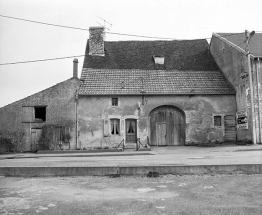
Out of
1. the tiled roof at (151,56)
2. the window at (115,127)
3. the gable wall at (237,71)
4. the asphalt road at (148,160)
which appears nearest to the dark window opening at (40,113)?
the tiled roof at (151,56)

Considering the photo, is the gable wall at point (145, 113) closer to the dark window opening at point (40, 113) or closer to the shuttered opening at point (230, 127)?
the shuttered opening at point (230, 127)

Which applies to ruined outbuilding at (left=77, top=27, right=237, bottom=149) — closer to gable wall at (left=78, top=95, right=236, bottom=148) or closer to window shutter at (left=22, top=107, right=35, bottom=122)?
gable wall at (left=78, top=95, right=236, bottom=148)

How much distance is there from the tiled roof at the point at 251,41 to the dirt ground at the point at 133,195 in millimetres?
14891

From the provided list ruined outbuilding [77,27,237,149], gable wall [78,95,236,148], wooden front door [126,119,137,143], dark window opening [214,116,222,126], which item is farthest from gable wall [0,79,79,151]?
dark window opening [214,116,222,126]

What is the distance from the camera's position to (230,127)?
2309cm

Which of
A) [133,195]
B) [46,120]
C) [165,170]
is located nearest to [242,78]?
[46,120]

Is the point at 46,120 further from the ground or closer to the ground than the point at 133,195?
further from the ground

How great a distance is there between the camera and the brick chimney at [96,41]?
88.9ft

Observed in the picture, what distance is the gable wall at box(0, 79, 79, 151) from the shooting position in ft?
74.7

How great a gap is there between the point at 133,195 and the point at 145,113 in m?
16.6

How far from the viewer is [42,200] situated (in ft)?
20.1

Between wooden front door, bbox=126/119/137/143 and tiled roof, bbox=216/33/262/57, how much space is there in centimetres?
945

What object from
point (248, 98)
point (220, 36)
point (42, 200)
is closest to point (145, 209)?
point (42, 200)

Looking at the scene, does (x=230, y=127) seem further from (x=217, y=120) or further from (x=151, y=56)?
(x=151, y=56)
